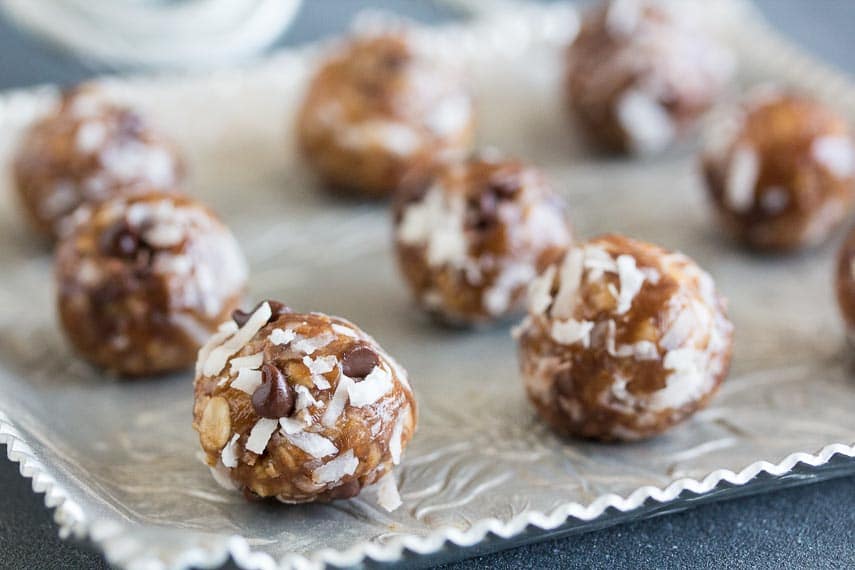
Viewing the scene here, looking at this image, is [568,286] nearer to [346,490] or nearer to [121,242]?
[346,490]

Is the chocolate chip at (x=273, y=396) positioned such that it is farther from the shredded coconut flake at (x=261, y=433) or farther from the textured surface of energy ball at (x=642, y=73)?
the textured surface of energy ball at (x=642, y=73)

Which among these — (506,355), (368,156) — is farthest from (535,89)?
(506,355)

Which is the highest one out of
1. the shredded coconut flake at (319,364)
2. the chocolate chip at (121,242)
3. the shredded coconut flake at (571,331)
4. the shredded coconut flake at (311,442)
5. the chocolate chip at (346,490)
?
the chocolate chip at (121,242)

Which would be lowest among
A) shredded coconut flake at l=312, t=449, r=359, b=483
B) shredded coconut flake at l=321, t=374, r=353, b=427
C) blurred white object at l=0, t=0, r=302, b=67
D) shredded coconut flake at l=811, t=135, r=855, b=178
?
shredded coconut flake at l=312, t=449, r=359, b=483

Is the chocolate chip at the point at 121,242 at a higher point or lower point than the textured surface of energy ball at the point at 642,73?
lower

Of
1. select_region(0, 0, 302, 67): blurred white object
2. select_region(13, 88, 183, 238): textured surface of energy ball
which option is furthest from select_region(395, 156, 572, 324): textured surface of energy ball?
select_region(0, 0, 302, 67): blurred white object

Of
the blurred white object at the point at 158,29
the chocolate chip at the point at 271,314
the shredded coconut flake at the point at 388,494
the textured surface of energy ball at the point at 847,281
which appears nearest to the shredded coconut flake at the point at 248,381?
the chocolate chip at the point at 271,314

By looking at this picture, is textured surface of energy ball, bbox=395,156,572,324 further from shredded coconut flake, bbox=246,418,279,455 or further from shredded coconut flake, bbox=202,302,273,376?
shredded coconut flake, bbox=246,418,279,455
